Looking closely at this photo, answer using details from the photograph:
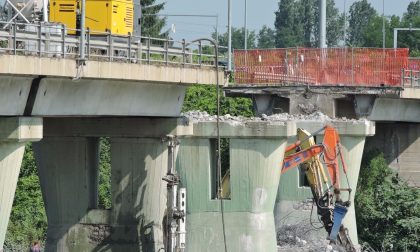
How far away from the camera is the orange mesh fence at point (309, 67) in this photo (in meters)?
56.9

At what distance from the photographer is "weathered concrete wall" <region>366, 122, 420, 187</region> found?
217ft

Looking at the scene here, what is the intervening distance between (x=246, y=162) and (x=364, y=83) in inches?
504

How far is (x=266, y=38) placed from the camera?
191250 millimetres

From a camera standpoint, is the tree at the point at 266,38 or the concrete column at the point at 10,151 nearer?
the concrete column at the point at 10,151

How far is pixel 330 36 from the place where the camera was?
178875 mm

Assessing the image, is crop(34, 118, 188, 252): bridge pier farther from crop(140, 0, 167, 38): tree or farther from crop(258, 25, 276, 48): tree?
crop(258, 25, 276, 48): tree

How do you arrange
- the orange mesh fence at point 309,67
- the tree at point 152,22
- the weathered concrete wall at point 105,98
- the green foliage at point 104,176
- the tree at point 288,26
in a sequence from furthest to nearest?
the tree at point 288,26, the tree at point 152,22, the green foliage at point 104,176, the orange mesh fence at point 309,67, the weathered concrete wall at point 105,98

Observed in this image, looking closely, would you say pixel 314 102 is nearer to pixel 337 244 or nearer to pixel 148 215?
pixel 337 244

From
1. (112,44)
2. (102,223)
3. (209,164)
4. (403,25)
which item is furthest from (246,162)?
(403,25)

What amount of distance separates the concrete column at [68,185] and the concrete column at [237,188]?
9.17ft

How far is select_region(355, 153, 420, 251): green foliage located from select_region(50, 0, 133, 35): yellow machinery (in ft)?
51.2

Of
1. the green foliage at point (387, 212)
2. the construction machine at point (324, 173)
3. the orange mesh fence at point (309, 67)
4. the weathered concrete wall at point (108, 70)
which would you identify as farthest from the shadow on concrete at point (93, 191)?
the green foliage at point (387, 212)

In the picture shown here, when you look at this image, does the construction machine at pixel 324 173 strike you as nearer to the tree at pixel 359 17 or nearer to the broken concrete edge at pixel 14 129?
the broken concrete edge at pixel 14 129

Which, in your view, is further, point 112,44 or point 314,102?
point 314,102
